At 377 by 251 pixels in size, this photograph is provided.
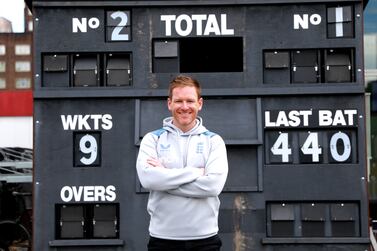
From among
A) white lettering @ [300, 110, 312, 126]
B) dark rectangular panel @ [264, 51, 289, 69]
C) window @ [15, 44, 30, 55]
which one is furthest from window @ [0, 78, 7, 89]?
white lettering @ [300, 110, 312, 126]

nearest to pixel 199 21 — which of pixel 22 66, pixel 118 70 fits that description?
pixel 118 70

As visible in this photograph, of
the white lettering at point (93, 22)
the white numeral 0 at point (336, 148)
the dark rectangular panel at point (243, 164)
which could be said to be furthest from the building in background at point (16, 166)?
the white numeral 0 at point (336, 148)

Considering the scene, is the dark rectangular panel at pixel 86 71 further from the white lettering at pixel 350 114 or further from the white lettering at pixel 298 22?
the white lettering at pixel 350 114

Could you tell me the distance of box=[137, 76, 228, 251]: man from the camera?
2801 millimetres

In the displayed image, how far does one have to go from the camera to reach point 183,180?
277cm

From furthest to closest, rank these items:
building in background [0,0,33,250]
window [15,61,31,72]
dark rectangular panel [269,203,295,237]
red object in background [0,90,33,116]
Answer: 1. window [15,61,31,72]
2. red object in background [0,90,33,116]
3. building in background [0,0,33,250]
4. dark rectangular panel [269,203,295,237]

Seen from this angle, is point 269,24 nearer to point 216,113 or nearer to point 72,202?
point 216,113

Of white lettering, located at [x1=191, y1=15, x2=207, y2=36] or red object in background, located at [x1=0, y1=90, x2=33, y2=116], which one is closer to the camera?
white lettering, located at [x1=191, y1=15, x2=207, y2=36]

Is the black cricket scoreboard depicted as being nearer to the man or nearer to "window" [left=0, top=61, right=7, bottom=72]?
the man

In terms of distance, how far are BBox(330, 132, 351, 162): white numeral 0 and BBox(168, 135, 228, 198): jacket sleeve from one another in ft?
8.43

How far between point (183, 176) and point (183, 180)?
2 cm

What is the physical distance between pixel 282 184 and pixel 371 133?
2681mm

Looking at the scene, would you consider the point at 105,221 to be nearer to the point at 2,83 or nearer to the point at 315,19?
the point at 315,19

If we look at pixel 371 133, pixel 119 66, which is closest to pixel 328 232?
pixel 119 66
